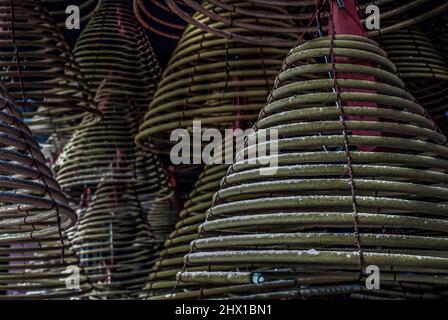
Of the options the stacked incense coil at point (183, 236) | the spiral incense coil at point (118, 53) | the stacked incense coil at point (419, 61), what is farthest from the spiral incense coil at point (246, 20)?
the spiral incense coil at point (118, 53)

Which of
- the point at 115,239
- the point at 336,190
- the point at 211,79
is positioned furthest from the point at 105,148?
the point at 336,190

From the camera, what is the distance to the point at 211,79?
6.75 feet

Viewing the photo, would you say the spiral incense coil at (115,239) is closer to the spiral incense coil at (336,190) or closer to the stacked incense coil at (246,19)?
the stacked incense coil at (246,19)

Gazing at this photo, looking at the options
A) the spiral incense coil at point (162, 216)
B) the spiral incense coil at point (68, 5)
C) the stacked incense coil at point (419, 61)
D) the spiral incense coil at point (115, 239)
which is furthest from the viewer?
the spiral incense coil at point (162, 216)

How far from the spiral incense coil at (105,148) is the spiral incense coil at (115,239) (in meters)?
0.14

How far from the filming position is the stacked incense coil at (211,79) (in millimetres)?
1986

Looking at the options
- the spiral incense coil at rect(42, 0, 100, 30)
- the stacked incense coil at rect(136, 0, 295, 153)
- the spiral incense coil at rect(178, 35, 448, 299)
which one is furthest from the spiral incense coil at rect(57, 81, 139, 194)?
the spiral incense coil at rect(178, 35, 448, 299)

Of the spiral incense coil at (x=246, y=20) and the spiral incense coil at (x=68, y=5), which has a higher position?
the spiral incense coil at (x=68, y=5)

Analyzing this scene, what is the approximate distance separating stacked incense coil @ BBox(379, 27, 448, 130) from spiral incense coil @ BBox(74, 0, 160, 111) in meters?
1.17

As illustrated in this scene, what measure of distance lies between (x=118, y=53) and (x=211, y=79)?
1162 millimetres

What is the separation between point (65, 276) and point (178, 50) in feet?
2.97
